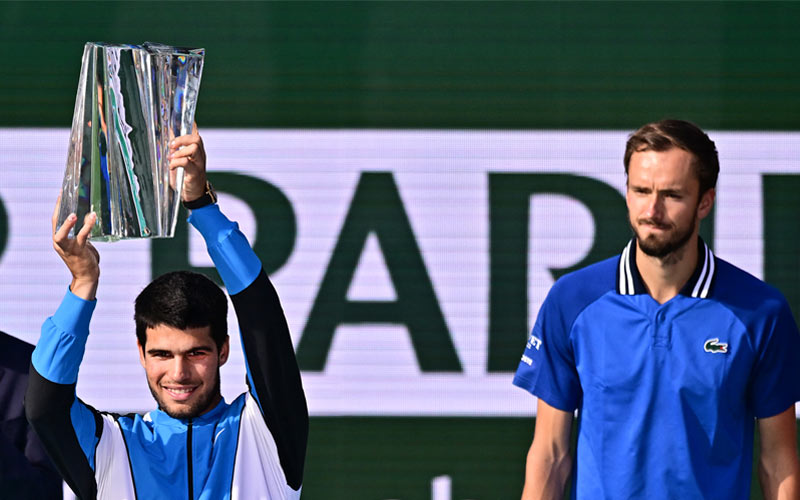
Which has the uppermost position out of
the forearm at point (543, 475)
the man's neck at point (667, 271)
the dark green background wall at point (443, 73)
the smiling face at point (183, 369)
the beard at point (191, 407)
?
the dark green background wall at point (443, 73)

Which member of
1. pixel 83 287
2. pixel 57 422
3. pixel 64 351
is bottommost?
pixel 57 422

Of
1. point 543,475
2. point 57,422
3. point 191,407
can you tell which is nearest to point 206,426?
point 191,407

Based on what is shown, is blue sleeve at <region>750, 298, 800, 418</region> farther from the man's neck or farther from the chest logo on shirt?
the man's neck

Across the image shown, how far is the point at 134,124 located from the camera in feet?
6.68

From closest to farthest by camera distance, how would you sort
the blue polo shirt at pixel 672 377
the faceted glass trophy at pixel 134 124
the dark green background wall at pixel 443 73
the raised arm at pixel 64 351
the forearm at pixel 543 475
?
the raised arm at pixel 64 351
the faceted glass trophy at pixel 134 124
the blue polo shirt at pixel 672 377
the forearm at pixel 543 475
the dark green background wall at pixel 443 73

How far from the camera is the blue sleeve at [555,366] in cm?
224

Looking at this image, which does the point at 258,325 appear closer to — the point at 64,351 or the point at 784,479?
the point at 64,351

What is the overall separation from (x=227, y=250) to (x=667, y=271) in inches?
34.6

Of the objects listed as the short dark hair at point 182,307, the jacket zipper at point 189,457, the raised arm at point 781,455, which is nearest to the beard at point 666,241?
the raised arm at point 781,455

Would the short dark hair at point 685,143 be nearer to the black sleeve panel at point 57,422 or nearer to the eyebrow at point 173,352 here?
the eyebrow at point 173,352

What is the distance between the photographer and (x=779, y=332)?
7.04 ft

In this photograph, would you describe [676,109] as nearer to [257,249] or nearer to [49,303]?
[257,249]

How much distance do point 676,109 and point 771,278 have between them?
0.58m

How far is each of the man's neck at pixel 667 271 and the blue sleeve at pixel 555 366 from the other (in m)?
0.18
